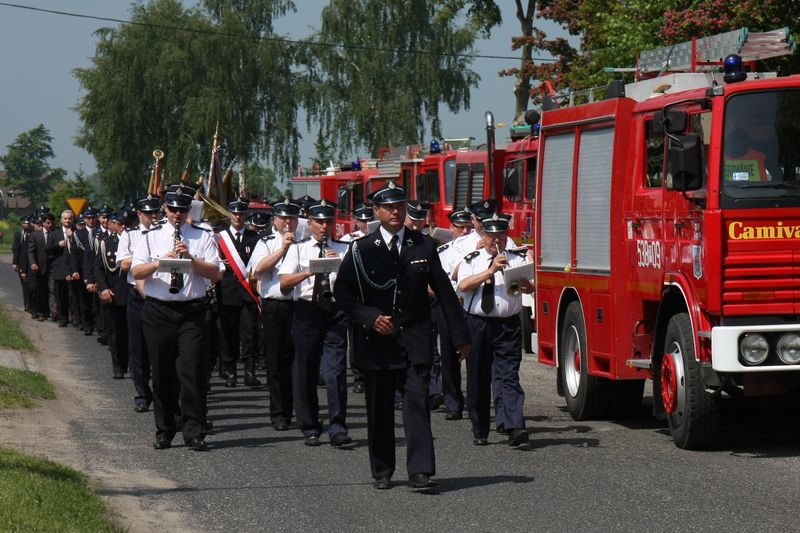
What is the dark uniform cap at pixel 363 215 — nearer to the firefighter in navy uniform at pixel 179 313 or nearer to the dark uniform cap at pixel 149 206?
the dark uniform cap at pixel 149 206

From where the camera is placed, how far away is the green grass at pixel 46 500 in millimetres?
8531

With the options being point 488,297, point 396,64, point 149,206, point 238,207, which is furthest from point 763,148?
point 396,64

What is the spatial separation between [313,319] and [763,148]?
392cm

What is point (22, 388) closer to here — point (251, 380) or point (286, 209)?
point (251, 380)

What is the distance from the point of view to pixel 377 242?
10086 millimetres

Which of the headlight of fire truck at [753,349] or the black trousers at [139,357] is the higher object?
the headlight of fire truck at [753,349]

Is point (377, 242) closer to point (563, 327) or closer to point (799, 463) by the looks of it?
point (799, 463)

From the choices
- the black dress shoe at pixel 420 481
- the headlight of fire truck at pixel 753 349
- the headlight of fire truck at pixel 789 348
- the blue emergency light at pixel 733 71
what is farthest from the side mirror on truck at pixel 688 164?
the black dress shoe at pixel 420 481

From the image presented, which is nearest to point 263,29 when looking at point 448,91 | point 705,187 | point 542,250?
point 448,91

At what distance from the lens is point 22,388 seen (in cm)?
1586

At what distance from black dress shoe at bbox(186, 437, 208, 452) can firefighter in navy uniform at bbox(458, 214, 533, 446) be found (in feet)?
6.94

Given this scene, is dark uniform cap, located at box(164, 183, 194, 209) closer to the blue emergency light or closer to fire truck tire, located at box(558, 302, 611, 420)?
fire truck tire, located at box(558, 302, 611, 420)

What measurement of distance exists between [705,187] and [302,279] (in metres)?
3.44

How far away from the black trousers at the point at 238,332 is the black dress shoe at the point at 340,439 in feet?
18.4
